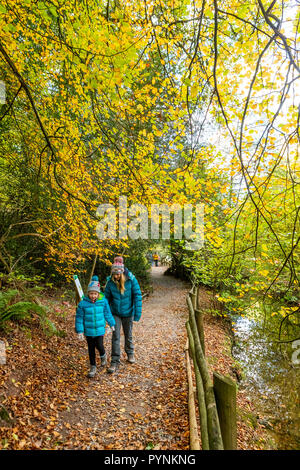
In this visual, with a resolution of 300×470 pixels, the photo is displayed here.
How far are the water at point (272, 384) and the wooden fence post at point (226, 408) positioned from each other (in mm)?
2910

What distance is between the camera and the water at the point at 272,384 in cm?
471

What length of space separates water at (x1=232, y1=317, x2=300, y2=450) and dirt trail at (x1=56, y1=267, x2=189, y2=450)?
1.94 m

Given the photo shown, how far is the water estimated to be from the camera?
15.4 feet

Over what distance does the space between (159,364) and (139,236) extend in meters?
8.06

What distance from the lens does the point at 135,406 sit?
3787 millimetres

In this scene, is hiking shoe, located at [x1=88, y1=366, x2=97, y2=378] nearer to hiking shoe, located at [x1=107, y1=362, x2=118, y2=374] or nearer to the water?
hiking shoe, located at [x1=107, y1=362, x2=118, y2=374]

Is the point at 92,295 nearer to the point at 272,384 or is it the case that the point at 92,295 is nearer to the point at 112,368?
the point at 112,368

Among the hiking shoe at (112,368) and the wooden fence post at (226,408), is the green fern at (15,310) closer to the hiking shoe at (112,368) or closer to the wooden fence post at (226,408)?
the hiking shoe at (112,368)

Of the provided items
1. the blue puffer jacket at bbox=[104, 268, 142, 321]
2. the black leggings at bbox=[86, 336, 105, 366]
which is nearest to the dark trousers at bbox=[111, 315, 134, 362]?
the blue puffer jacket at bbox=[104, 268, 142, 321]

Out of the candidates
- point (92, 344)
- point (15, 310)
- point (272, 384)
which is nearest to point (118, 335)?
point (92, 344)

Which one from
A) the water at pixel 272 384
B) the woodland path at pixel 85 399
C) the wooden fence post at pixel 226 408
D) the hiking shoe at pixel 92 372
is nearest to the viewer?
the wooden fence post at pixel 226 408

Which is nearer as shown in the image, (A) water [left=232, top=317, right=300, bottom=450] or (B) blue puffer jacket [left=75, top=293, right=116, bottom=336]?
(B) blue puffer jacket [left=75, top=293, right=116, bottom=336]

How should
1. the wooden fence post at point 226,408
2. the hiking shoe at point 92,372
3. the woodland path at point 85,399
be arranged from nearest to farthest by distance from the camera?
the wooden fence post at point 226,408 < the woodland path at point 85,399 < the hiking shoe at point 92,372

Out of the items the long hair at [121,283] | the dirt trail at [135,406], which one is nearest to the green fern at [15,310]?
the dirt trail at [135,406]
